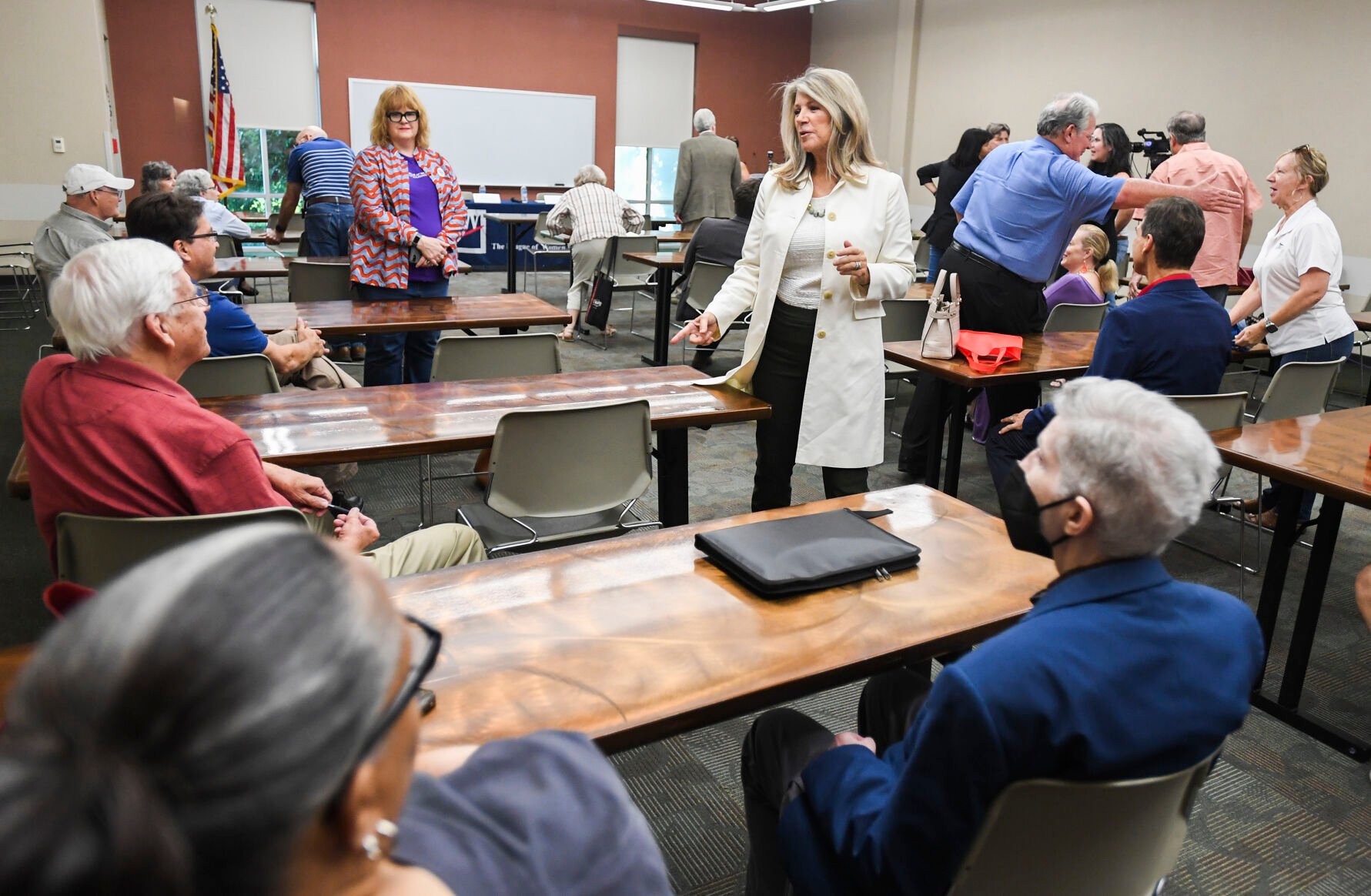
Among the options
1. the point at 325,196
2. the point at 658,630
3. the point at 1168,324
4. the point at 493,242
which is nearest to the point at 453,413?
the point at 658,630

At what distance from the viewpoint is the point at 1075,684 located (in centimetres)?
104

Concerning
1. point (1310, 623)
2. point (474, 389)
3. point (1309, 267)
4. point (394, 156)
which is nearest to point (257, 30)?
point (394, 156)

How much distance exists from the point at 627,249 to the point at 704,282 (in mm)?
1207

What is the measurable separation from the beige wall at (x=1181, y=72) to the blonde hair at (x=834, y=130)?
630 cm

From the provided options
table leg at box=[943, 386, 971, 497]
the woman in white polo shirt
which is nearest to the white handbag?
table leg at box=[943, 386, 971, 497]

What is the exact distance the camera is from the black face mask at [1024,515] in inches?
52.4

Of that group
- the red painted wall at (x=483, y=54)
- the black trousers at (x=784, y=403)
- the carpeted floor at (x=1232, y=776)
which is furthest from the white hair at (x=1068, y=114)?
the red painted wall at (x=483, y=54)

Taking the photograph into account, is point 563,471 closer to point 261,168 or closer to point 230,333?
point 230,333

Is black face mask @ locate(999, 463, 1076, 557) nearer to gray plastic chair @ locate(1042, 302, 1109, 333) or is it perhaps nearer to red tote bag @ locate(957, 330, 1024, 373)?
red tote bag @ locate(957, 330, 1024, 373)

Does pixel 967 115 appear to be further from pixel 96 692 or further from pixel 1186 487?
pixel 96 692

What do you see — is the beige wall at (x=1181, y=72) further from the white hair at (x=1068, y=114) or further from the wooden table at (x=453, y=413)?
the wooden table at (x=453, y=413)

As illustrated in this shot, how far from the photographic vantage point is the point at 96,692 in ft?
1.56

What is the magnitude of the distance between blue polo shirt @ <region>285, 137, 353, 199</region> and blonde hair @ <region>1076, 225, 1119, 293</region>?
448 centimetres

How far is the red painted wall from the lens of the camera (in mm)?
9883
